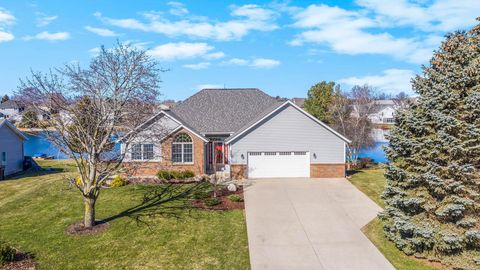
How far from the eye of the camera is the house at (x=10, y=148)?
25422 millimetres

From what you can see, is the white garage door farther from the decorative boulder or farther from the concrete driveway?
the decorative boulder

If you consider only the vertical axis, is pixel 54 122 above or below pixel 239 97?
below

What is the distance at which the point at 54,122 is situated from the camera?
553 inches

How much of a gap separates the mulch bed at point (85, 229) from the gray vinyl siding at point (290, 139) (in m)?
11.3

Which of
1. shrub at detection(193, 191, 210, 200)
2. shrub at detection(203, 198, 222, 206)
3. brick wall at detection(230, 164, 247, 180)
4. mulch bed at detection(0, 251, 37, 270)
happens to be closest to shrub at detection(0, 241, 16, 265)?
mulch bed at detection(0, 251, 37, 270)

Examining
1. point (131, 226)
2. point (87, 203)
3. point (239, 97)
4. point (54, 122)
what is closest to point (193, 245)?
point (131, 226)

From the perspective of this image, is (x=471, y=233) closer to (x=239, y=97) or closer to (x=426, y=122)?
(x=426, y=122)

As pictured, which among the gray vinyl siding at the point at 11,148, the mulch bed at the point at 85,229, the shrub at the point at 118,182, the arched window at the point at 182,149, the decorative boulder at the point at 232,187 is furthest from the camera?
the gray vinyl siding at the point at 11,148

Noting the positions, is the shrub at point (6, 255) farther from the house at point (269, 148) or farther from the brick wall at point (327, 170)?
the brick wall at point (327, 170)

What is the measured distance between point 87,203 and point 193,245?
517 cm

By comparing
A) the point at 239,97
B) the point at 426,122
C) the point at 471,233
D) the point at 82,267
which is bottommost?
the point at 82,267

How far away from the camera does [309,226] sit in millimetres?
14695

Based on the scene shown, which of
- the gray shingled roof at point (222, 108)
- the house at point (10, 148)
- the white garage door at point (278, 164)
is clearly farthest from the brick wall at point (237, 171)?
the house at point (10, 148)

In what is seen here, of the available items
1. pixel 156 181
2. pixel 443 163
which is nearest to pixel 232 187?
pixel 156 181
